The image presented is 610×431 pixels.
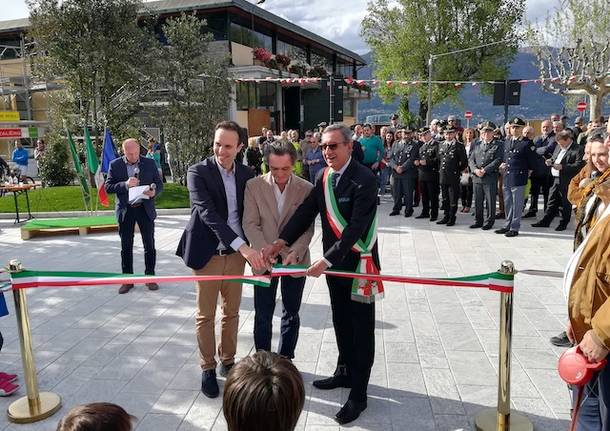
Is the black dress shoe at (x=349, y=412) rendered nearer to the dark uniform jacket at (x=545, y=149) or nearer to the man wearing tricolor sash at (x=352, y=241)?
the man wearing tricolor sash at (x=352, y=241)

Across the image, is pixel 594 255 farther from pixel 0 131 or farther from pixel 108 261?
pixel 0 131

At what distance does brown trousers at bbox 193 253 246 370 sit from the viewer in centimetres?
373

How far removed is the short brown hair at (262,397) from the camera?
4.56 ft

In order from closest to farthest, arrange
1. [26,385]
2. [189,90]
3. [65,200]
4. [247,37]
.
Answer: [26,385]
[65,200]
[189,90]
[247,37]

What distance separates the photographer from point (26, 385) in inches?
137

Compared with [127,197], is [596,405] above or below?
below

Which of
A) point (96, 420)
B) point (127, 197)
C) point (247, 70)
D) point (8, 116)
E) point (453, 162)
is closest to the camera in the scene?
point (96, 420)

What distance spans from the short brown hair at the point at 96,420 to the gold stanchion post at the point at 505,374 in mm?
2404

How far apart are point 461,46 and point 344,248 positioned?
33.2 metres

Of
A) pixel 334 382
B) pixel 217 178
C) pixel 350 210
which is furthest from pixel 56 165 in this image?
pixel 350 210

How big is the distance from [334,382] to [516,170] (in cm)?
652

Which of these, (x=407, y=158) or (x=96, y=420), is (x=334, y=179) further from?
(x=407, y=158)

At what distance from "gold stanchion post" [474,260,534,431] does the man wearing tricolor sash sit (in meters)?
0.79

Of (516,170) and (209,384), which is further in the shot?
(516,170)
